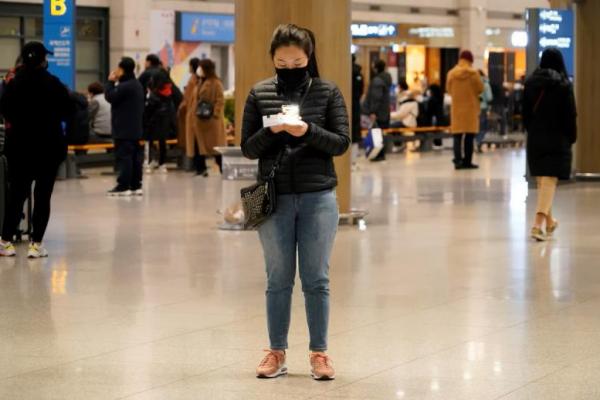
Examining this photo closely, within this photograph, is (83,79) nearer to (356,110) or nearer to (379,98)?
(379,98)

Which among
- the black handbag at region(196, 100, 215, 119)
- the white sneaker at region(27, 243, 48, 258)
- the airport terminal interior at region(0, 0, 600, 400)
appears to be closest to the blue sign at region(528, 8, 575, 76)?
the airport terminal interior at region(0, 0, 600, 400)

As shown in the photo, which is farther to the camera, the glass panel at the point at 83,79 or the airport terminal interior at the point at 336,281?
the glass panel at the point at 83,79

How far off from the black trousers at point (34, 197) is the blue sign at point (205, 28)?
18916 mm

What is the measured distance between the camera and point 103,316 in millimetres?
8938

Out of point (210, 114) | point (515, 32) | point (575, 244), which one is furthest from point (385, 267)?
point (515, 32)

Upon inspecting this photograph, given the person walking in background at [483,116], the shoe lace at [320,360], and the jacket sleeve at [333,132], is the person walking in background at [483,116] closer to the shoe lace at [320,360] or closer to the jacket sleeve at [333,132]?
the jacket sleeve at [333,132]

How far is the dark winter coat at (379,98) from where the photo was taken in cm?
2677

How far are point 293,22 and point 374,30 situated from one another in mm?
25100

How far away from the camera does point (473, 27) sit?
41.4m

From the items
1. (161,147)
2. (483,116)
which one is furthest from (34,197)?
(483,116)

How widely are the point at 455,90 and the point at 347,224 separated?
9728 millimetres

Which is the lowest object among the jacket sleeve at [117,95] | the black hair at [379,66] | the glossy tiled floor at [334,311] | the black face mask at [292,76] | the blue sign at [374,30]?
the glossy tiled floor at [334,311]

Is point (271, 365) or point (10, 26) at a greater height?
point (10, 26)

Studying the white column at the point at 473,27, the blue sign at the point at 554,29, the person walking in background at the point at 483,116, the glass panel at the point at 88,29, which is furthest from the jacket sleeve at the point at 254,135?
the white column at the point at 473,27
